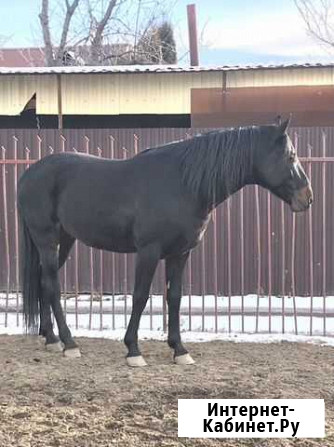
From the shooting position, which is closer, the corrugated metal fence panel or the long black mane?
the long black mane

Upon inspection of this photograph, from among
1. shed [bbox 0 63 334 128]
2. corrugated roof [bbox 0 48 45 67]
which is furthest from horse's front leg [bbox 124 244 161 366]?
corrugated roof [bbox 0 48 45 67]

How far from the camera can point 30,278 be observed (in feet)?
18.6

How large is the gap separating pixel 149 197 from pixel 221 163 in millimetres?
635

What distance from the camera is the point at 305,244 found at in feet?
27.9

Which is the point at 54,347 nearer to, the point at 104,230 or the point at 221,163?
the point at 104,230

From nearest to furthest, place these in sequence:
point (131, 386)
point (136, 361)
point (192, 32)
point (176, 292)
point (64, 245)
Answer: point (131, 386) < point (136, 361) < point (176, 292) < point (64, 245) < point (192, 32)

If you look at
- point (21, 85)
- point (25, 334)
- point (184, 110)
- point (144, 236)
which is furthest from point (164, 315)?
point (21, 85)

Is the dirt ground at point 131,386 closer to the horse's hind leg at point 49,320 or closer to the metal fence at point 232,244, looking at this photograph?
the horse's hind leg at point 49,320

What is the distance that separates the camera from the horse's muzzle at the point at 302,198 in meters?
4.82

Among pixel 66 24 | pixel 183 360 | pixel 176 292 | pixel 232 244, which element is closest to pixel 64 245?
pixel 176 292

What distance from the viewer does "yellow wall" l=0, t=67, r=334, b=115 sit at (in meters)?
8.45

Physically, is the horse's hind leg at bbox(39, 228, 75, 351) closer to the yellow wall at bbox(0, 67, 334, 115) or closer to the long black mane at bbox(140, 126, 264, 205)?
the long black mane at bbox(140, 126, 264, 205)

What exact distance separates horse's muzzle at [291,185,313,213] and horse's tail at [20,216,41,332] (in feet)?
7.92

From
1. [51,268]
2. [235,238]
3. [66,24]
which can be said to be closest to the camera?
[51,268]
